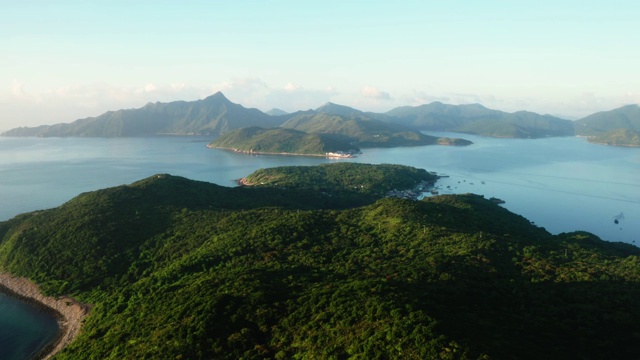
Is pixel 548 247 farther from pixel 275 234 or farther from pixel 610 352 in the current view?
pixel 275 234

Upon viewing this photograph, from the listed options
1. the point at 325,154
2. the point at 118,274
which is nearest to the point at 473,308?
the point at 118,274

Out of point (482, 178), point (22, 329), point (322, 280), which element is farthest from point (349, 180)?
point (22, 329)

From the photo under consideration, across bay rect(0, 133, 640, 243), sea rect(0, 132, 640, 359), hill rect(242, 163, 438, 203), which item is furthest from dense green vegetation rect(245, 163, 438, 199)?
bay rect(0, 133, 640, 243)

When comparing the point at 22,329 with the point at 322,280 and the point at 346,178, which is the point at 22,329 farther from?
the point at 346,178

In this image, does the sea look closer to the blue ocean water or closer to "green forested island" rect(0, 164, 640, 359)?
the blue ocean water

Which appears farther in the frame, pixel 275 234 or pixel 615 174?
pixel 615 174
